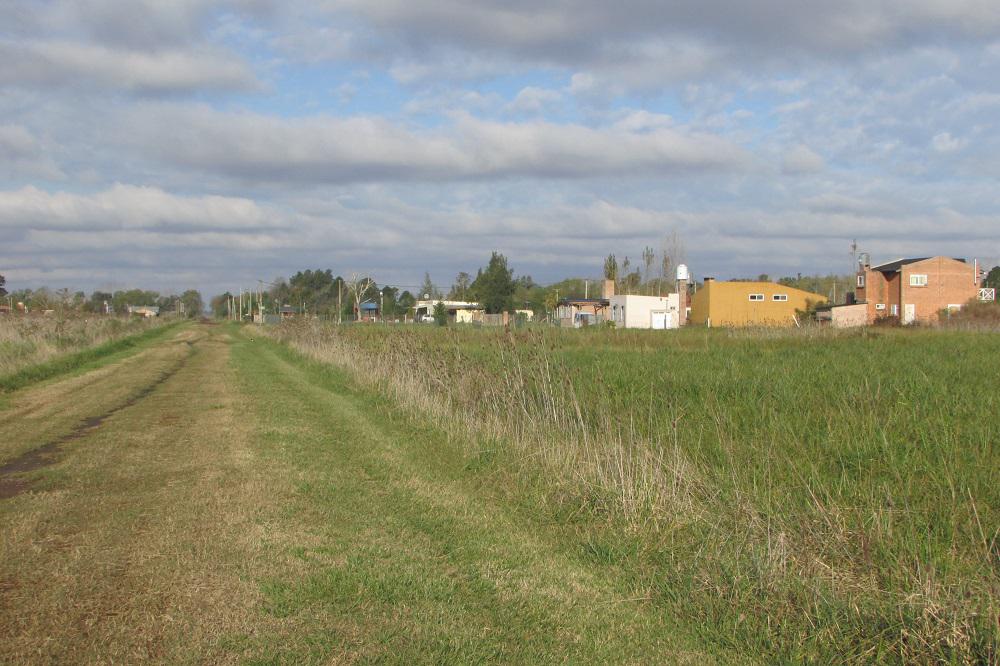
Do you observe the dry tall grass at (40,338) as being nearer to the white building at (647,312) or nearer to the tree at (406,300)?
the white building at (647,312)

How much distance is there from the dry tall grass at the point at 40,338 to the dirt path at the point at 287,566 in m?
14.1

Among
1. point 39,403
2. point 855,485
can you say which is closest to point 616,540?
point 855,485

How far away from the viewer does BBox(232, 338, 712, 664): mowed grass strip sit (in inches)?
177

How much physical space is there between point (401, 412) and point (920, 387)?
8568 millimetres

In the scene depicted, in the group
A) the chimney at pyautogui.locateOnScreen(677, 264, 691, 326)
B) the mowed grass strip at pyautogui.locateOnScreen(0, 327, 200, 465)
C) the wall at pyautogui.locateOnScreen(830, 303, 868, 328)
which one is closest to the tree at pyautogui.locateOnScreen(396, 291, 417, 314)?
the chimney at pyautogui.locateOnScreen(677, 264, 691, 326)

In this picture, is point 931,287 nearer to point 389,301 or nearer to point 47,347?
point 47,347

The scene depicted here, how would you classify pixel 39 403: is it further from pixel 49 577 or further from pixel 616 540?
pixel 616 540

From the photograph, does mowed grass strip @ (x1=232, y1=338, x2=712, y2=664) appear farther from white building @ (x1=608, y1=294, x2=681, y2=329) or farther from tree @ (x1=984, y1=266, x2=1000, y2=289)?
tree @ (x1=984, y1=266, x2=1000, y2=289)

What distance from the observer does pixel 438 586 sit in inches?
214

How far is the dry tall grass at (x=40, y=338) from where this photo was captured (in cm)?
2309

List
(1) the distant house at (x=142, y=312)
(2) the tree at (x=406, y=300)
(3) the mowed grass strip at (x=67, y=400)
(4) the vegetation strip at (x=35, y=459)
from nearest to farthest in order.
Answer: (4) the vegetation strip at (x=35, y=459) < (3) the mowed grass strip at (x=67, y=400) < (1) the distant house at (x=142, y=312) < (2) the tree at (x=406, y=300)

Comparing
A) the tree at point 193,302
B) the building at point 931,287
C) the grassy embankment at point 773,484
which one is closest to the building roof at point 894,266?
the building at point 931,287

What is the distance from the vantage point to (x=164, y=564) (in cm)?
564

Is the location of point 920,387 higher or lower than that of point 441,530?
higher
